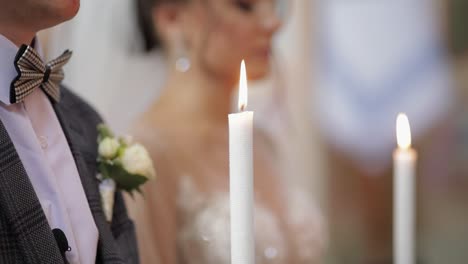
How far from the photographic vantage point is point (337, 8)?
197 centimetres

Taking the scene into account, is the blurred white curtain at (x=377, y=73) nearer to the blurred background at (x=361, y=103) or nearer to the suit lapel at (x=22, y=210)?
the blurred background at (x=361, y=103)

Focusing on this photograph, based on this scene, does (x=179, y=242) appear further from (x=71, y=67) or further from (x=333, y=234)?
(x=333, y=234)

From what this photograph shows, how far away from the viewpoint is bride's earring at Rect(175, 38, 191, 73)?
153 cm

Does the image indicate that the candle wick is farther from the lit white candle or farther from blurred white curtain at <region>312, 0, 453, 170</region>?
blurred white curtain at <region>312, 0, 453, 170</region>

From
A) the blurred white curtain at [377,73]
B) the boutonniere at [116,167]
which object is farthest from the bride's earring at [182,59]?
the boutonniere at [116,167]

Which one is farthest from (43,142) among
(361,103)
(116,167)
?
(361,103)

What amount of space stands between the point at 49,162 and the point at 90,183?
0.08 meters

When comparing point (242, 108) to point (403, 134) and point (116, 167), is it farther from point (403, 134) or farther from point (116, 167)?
point (116, 167)

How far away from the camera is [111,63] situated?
4.75 feet

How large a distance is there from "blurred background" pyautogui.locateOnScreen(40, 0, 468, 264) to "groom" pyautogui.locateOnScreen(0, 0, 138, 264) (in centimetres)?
59

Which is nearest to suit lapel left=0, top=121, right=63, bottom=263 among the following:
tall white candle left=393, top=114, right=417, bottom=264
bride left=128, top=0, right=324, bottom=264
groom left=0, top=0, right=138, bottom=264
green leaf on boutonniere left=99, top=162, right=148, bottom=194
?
groom left=0, top=0, right=138, bottom=264

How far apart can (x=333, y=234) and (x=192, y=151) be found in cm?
57

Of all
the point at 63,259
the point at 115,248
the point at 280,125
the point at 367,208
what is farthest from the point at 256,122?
the point at 63,259

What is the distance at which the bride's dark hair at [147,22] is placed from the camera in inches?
58.2
